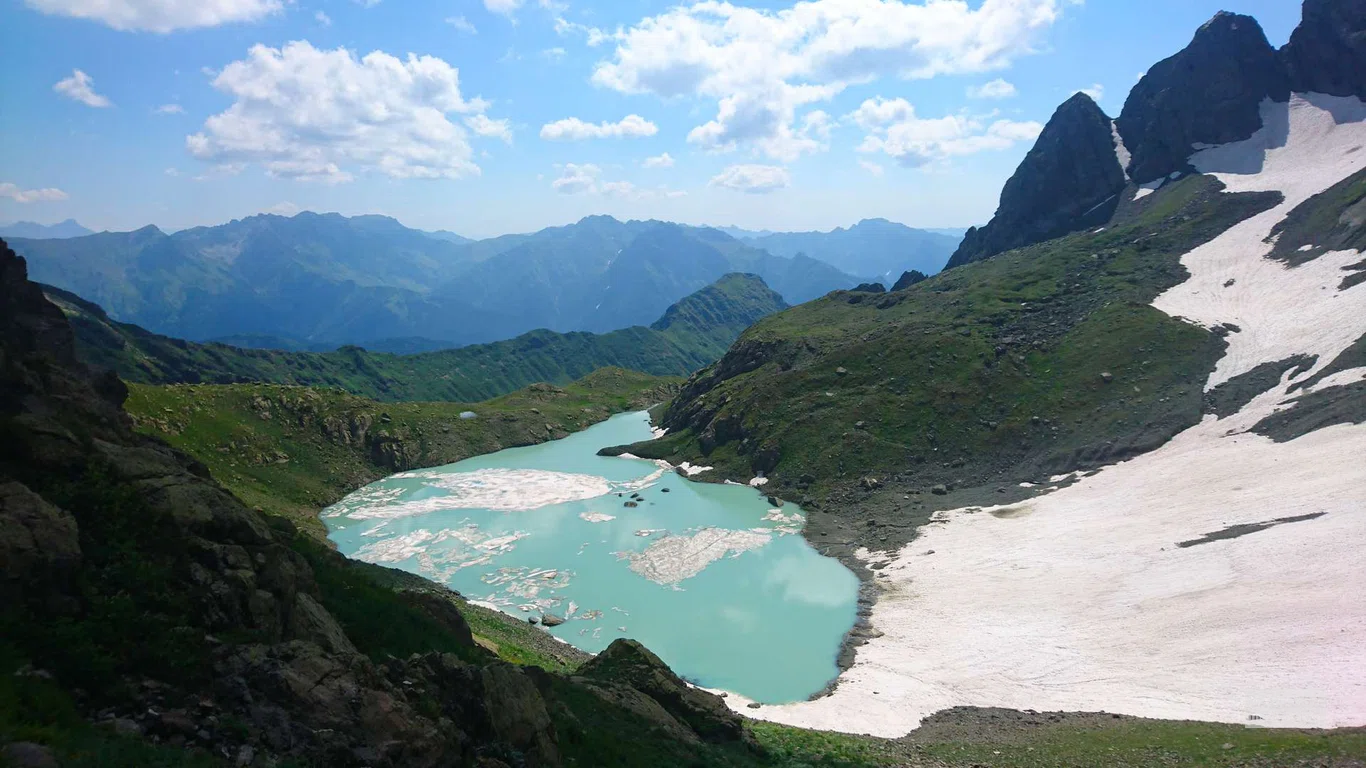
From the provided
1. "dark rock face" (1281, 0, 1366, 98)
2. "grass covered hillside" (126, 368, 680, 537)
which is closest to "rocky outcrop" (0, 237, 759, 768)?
"grass covered hillside" (126, 368, 680, 537)

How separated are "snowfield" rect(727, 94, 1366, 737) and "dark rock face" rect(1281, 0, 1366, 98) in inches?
4262

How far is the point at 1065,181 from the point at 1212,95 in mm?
35533

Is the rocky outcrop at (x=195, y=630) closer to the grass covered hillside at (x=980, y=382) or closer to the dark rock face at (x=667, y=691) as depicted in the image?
the dark rock face at (x=667, y=691)

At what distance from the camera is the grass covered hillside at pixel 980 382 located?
287ft

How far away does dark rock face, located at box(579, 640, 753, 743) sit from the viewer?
2847cm

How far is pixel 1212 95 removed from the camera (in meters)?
171

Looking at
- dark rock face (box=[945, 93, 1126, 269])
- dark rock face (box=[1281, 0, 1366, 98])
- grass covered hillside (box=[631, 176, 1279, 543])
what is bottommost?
grass covered hillside (box=[631, 176, 1279, 543])

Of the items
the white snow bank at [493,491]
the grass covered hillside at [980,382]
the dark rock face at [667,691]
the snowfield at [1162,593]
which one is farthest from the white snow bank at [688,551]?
the dark rock face at [667,691]

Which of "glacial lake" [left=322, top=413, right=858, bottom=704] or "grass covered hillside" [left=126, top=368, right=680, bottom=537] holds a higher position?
"grass covered hillside" [left=126, top=368, right=680, bottom=537]

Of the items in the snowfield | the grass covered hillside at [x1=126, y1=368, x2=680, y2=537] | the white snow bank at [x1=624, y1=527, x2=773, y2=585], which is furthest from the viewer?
the grass covered hillside at [x1=126, y1=368, x2=680, y2=537]

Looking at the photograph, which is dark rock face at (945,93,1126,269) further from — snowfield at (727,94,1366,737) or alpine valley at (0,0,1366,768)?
snowfield at (727,94,1366,737)

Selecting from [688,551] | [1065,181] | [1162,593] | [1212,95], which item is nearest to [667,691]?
[1162,593]

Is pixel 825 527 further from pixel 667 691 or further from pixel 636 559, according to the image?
pixel 667 691

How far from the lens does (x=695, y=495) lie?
3858 inches
